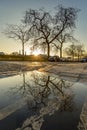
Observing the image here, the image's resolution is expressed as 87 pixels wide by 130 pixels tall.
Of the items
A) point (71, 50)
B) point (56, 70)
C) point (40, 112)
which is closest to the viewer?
point (40, 112)

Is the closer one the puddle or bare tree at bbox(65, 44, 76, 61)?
the puddle

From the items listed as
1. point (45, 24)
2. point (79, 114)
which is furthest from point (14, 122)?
point (45, 24)

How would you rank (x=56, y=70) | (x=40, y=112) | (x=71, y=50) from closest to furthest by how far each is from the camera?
(x=40, y=112)
(x=56, y=70)
(x=71, y=50)

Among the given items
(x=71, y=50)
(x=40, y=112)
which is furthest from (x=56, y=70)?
(x=71, y=50)

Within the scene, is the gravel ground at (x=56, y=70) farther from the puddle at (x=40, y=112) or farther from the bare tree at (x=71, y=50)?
the bare tree at (x=71, y=50)

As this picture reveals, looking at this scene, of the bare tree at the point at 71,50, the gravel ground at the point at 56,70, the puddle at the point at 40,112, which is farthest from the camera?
the bare tree at the point at 71,50

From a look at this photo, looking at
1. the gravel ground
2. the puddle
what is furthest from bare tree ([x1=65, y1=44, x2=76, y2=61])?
the puddle

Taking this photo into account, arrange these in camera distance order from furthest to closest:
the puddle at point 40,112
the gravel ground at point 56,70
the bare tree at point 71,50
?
1. the bare tree at point 71,50
2. the gravel ground at point 56,70
3. the puddle at point 40,112

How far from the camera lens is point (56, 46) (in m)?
54.2

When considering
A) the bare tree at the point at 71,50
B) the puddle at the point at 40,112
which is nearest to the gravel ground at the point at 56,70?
the puddle at the point at 40,112

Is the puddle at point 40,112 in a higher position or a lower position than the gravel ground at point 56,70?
higher

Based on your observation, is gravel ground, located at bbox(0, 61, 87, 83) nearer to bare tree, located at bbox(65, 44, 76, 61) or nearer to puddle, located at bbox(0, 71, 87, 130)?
puddle, located at bbox(0, 71, 87, 130)

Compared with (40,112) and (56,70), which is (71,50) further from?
(40,112)

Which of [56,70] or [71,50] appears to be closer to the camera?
[56,70]
